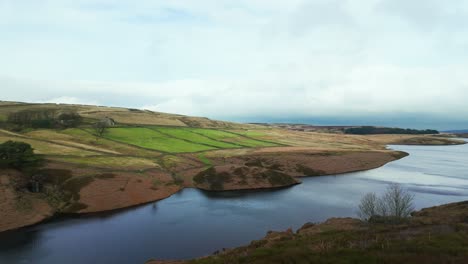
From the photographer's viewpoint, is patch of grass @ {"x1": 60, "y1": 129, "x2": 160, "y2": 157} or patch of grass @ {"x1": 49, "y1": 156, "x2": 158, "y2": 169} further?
patch of grass @ {"x1": 60, "y1": 129, "x2": 160, "y2": 157}

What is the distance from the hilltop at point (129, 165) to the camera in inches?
2606

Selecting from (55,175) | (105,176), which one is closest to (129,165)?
(105,176)

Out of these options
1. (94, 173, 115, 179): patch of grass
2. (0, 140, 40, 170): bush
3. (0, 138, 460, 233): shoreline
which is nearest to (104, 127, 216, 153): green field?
(0, 138, 460, 233): shoreline

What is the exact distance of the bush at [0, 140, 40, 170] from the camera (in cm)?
7012

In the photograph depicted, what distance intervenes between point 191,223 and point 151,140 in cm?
8079

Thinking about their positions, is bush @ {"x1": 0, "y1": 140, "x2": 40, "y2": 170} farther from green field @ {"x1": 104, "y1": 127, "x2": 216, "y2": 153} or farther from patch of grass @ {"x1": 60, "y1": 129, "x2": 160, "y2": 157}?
green field @ {"x1": 104, "y1": 127, "x2": 216, "y2": 153}

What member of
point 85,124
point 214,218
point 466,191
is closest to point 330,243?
point 214,218

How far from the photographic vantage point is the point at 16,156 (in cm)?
7094

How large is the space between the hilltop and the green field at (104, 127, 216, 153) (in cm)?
38

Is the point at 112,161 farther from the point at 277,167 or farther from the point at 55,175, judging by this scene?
the point at 277,167

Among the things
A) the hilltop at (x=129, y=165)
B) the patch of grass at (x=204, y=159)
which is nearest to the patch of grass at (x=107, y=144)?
the hilltop at (x=129, y=165)

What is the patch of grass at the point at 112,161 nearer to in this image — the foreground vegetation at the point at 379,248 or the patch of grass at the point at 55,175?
the patch of grass at the point at 55,175

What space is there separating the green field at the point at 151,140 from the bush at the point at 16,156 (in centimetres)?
4865

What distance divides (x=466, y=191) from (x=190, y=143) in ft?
316
